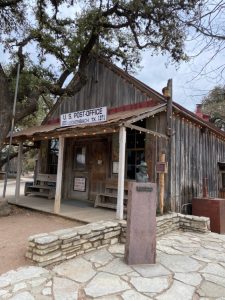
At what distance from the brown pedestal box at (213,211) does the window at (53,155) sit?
6.03 meters

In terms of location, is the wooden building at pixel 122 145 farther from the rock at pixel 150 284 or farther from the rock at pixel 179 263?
the rock at pixel 150 284

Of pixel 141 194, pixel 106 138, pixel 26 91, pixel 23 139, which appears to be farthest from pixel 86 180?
pixel 141 194

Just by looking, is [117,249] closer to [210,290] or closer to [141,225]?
[141,225]

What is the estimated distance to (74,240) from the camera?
17.0 feet

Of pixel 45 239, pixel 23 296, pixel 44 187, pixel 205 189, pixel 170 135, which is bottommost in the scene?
pixel 23 296

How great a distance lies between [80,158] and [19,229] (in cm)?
450

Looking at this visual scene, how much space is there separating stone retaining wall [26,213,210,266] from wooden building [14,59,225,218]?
0.72 metres

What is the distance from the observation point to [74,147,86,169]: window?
34.7 feet

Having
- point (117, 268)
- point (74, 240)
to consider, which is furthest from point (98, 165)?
point (117, 268)

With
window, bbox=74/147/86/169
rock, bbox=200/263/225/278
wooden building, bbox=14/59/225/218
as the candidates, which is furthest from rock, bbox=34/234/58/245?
window, bbox=74/147/86/169

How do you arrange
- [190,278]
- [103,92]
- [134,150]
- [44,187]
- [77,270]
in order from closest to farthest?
[190,278]
[77,270]
[134,150]
[103,92]
[44,187]

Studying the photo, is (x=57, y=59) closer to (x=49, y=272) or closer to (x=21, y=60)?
(x=21, y=60)

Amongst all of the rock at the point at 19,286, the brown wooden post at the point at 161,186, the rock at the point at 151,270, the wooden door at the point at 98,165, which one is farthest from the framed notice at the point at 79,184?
the rock at the point at 19,286

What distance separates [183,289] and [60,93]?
759 centimetres
